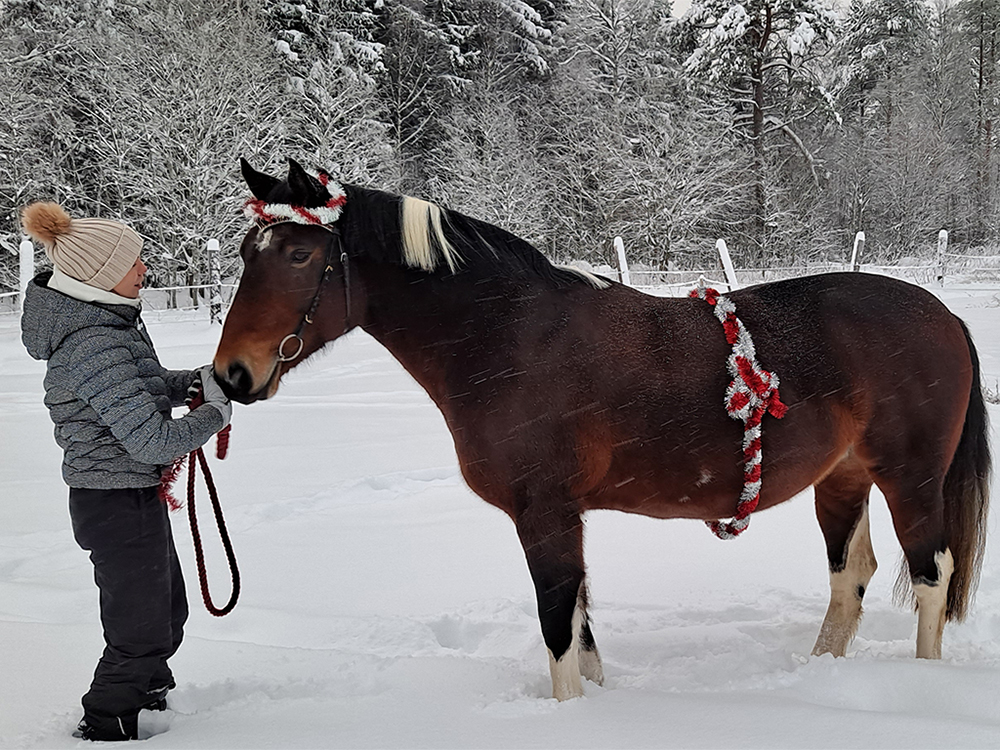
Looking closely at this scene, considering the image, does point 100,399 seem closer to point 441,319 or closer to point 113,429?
point 113,429

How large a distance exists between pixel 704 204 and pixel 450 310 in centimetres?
2181

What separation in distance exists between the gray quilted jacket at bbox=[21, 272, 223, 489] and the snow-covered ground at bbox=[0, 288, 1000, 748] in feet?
1.69

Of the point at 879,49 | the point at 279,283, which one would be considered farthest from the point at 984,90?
the point at 279,283

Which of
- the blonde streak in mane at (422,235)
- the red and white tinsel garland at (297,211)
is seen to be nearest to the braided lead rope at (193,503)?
the red and white tinsel garland at (297,211)

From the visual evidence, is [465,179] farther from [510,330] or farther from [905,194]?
[510,330]

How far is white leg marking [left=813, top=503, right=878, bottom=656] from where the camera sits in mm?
2637

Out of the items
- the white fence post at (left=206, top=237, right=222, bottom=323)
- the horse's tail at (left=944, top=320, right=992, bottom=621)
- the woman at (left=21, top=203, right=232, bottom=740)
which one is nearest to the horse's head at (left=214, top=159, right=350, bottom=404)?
the woman at (left=21, top=203, right=232, bottom=740)

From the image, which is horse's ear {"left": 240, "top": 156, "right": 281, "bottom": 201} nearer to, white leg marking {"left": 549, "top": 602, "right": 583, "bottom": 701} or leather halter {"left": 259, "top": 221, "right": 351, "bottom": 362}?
leather halter {"left": 259, "top": 221, "right": 351, "bottom": 362}

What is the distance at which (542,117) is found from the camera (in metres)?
23.4

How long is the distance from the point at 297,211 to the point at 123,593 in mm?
1218

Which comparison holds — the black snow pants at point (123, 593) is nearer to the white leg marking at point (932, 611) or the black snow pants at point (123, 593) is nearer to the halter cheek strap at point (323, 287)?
the halter cheek strap at point (323, 287)

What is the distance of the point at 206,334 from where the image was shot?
40.5ft

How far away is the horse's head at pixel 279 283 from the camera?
1999 mm

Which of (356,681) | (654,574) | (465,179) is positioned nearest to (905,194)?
(465,179)
